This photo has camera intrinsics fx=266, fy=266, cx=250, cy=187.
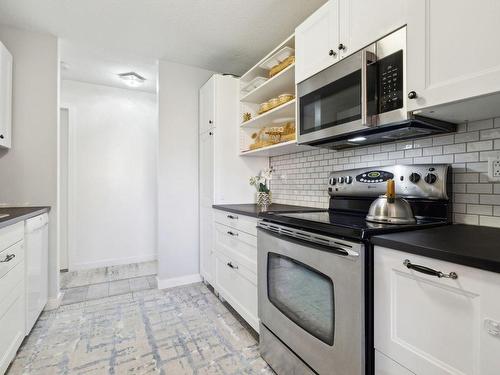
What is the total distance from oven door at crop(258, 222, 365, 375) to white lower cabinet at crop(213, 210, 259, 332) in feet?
0.63

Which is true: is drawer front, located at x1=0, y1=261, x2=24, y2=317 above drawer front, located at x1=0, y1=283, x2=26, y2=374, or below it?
above

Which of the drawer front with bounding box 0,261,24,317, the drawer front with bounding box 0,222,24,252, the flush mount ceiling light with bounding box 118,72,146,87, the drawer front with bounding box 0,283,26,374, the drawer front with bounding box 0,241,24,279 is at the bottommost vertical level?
the drawer front with bounding box 0,283,26,374

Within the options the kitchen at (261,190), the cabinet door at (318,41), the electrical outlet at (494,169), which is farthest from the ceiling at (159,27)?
the electrical outlet at (494,169)

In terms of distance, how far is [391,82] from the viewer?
1214mm

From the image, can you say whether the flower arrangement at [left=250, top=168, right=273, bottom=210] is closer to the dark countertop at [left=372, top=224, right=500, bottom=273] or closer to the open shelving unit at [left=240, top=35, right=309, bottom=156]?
the open shelving unit at [left=240, top=35, right=309, bottom=156]

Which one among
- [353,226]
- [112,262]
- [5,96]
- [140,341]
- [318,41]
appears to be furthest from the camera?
[112,262]

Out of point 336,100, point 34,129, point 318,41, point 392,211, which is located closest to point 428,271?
point 392,211

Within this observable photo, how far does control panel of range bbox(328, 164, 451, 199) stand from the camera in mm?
1278

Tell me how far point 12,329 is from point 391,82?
242 cm

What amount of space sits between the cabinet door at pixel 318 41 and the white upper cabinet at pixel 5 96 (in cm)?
226

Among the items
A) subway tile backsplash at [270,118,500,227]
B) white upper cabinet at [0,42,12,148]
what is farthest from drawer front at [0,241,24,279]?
subway tile backsplash at [270,118,500,227]

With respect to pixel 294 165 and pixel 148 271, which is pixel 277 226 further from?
pixel 148 271

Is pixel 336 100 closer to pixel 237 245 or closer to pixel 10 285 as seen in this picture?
pixel 237 245

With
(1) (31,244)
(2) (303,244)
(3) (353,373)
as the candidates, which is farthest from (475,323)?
(1) (31,244)
